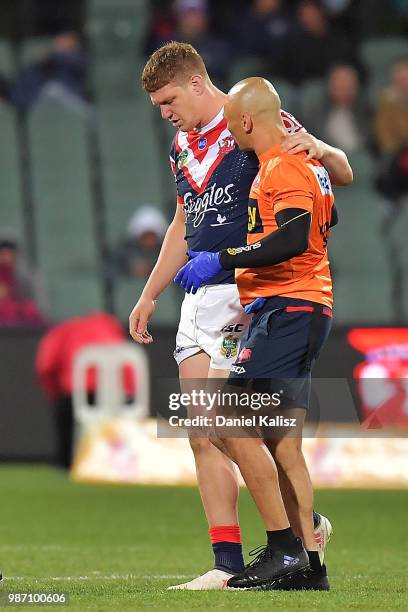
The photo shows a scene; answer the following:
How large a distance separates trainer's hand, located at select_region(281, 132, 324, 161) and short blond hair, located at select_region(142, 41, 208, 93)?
62cm

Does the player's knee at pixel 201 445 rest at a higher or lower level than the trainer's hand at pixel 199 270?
lower

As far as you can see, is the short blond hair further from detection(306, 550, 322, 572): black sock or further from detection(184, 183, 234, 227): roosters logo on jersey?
detection(306, 550, 322, 572): black sock

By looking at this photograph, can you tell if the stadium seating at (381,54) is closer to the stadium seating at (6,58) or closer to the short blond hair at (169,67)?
the stadium seating at (6,58)

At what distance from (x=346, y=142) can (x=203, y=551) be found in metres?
8.74

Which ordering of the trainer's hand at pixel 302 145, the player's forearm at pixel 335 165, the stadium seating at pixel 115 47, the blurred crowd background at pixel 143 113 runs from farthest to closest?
the stadium seating at pixel 115 47
the blurred crowd background at pixel 143 113
the player's forearm at pixel 335 165
the trainer's hand at pixel 302 145

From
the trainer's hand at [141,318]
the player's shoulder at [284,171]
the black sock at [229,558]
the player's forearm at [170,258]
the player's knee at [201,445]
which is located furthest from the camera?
the player's forearm at [170,258]

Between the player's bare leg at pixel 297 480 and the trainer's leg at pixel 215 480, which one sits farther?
the trainer's leg at pixel 215 480

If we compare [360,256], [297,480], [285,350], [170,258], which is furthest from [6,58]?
[297,480]

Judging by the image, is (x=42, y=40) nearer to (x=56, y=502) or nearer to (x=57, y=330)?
(x=57, y=330)

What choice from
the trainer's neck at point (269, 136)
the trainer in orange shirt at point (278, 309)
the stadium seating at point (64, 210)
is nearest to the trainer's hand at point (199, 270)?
the trainer in orange shirt at point (278, 309)

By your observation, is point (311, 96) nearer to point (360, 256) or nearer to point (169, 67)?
point (360, 256)

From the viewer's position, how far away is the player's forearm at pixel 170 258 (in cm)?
674

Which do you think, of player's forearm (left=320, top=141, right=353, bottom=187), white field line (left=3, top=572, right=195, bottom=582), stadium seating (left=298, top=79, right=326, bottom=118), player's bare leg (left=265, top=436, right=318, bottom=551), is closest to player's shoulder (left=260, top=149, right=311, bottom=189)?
player's forearm (left=320, top=141, right=353, bottom=187)

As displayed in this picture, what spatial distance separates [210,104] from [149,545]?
10.6 ft
